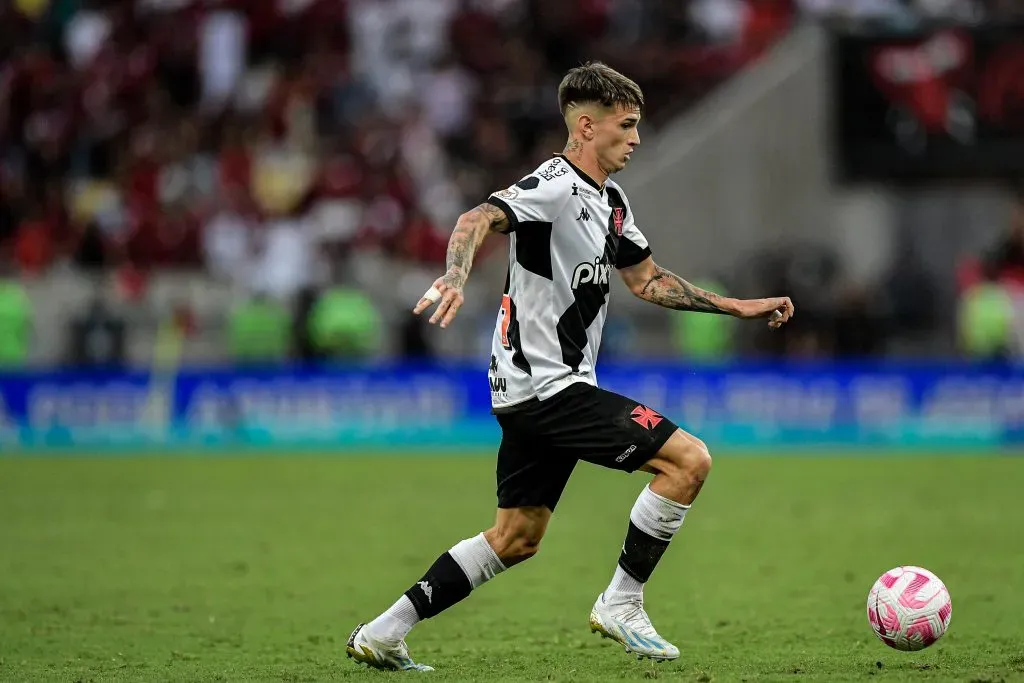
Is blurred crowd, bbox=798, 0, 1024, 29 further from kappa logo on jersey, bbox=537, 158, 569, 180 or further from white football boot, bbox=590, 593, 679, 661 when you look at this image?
white football boot, bbox=590, 593, 679, 661

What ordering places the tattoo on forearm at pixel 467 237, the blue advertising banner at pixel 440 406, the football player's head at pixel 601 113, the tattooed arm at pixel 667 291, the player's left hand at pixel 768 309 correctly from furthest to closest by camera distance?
1. the blue advertising banner at pixel 440 406
2. the tattooed arm at pixel 667 291
3. the player's left hand at pixel 768 309
4. the football player's head at pixel 601 113
5. the tattoo on forearm at pixel 467 237

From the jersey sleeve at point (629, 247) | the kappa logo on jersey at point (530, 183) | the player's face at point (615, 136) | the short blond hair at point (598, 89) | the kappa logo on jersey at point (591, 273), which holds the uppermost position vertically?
the short blond hair at point (598, 89)

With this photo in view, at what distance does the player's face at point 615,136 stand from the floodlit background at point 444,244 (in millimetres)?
7638

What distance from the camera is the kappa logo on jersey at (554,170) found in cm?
709

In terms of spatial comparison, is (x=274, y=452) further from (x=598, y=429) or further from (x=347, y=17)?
(x=598, y=429)

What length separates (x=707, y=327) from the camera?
21859mm

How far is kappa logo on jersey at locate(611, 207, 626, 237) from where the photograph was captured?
290 inches

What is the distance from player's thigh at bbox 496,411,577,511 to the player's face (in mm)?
1243

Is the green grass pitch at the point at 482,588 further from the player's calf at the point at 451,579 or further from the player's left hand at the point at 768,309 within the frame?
the player's left hand at the point at 768,309

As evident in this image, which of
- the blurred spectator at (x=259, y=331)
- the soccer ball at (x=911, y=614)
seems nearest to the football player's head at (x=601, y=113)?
the soccer ball at (x=911, y=614)

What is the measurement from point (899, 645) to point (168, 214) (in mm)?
16850

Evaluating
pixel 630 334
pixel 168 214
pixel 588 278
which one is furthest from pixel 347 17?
pixel 588 278

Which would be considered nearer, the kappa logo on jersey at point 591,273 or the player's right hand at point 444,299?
the player's right hand at point 444,299

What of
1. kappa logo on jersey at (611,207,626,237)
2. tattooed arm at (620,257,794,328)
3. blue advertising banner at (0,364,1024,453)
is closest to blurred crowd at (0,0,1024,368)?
blue advertising banner at (0,364,1024,453)
